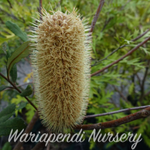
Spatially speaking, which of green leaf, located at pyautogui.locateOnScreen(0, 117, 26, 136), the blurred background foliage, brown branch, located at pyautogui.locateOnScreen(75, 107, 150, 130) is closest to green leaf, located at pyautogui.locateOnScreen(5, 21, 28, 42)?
the blurred background foliage

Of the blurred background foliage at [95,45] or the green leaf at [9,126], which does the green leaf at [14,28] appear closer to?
the blurred background foliage at [95,45]

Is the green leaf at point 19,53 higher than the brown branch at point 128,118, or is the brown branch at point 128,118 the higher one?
the green leaf at point 19,53

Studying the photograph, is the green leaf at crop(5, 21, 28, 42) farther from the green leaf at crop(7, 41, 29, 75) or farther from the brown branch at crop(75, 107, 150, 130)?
the brown branch at crop(75, 107, 150, 130)

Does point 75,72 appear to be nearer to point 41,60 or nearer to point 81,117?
point 41,60

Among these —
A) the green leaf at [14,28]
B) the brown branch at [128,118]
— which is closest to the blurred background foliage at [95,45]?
the green leaf at [14,28]

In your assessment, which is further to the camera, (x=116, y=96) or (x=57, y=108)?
(x=116, y=96)

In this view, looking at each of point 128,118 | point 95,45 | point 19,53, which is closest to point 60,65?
point 19,53

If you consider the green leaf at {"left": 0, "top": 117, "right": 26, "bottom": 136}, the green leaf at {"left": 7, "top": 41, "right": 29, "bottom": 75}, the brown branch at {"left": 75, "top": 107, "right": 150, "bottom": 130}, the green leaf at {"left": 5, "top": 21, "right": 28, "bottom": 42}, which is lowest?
the brown branch at {"left": 75, "top": 107, "right": 150, "bottom": 130}

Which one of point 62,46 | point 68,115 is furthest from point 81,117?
point 62,46

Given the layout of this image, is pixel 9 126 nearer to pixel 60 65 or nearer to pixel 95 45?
pixel 60 65
